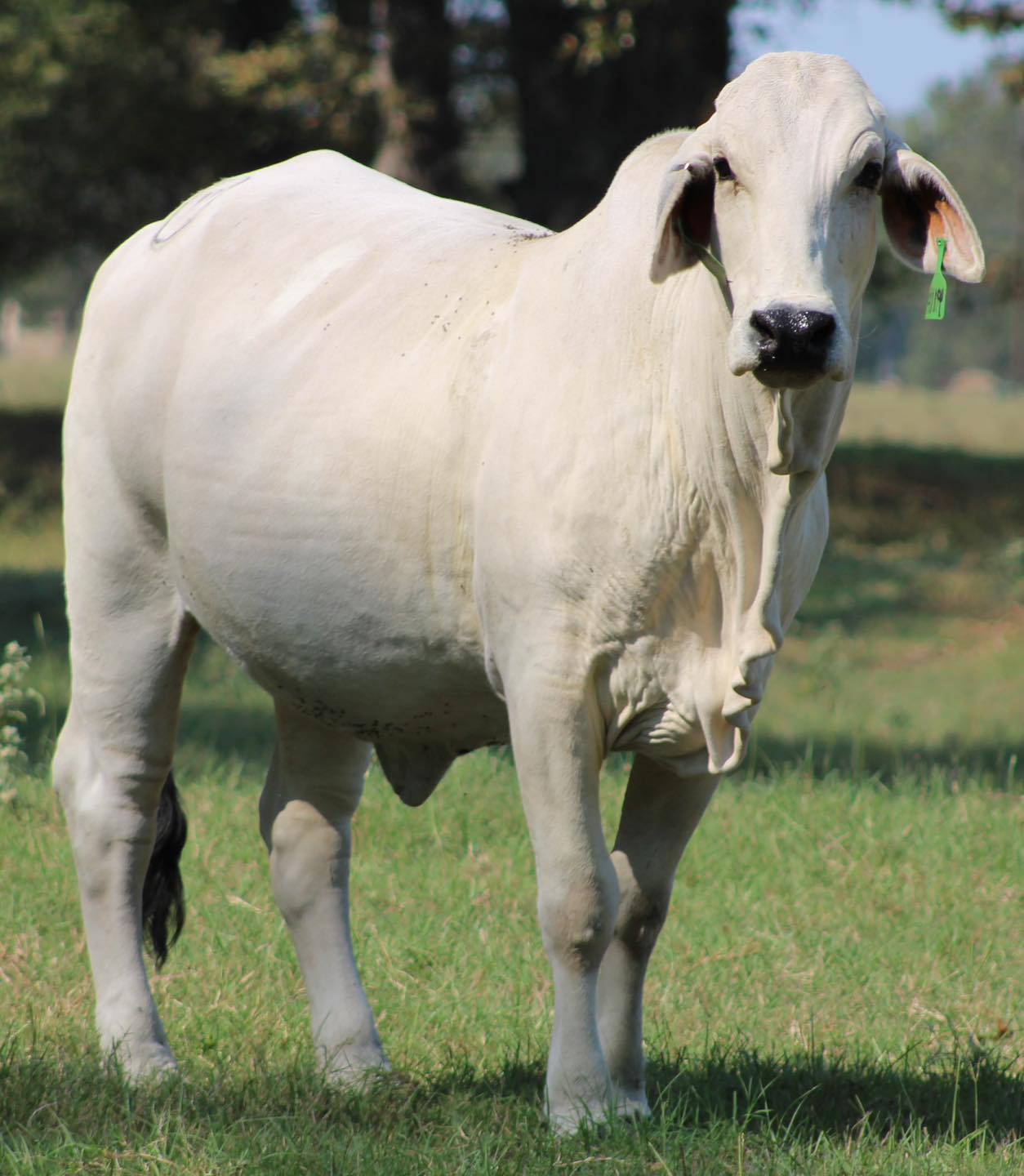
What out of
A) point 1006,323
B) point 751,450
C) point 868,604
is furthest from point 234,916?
point 1006,323

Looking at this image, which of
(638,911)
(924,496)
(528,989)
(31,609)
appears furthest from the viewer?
(924,496)

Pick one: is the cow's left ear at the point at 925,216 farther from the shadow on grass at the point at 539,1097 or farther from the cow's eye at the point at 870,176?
the shadow on grass at the point at 539,1097

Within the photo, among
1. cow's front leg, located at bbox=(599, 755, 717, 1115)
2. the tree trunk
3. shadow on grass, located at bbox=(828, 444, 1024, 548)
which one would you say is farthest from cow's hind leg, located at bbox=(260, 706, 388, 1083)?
shadow on grass, located at bbox=(828, 444, 1024, 548)

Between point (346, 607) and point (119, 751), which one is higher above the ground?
point (346, 607)

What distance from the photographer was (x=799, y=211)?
2.89 meters

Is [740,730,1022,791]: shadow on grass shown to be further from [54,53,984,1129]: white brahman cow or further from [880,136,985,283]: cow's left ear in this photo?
[880,136,985,283]: cow's left ear

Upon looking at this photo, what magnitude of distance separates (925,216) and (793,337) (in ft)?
1.72

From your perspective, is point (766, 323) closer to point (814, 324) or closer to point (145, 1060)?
point (814, 324)

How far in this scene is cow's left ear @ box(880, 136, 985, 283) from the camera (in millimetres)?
3023

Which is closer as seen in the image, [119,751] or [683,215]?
[683,215]

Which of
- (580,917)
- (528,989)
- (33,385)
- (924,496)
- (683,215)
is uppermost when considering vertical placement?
(683,215)

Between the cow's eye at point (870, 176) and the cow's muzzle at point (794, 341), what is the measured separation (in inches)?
13.6

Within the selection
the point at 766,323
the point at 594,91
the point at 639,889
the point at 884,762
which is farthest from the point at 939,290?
the point at 594,91

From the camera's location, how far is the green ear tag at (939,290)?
3.04 meters
